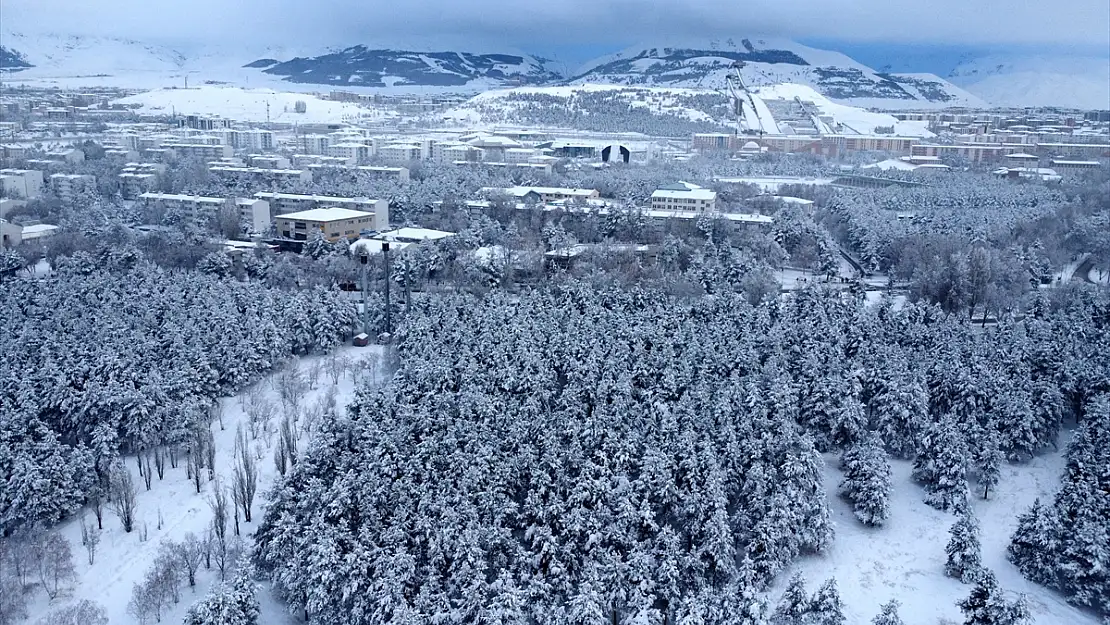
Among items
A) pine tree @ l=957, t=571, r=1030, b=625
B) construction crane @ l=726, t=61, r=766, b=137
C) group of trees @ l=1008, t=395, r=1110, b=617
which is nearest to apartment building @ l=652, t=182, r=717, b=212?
group of trees @ l=1008, t=395, r=1110, b=617

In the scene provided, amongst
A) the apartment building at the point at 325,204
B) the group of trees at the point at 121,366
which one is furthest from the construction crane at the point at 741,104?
the group of trees at the point at 121,366

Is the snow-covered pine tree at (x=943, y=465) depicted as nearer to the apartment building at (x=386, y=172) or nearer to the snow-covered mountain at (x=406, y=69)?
the apartment building at (x=386, y=172)

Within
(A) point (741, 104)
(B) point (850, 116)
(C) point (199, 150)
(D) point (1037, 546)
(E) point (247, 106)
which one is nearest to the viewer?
(D) point (1037, 546)

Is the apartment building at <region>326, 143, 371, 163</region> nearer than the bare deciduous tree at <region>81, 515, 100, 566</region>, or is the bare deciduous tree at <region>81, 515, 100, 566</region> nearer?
the bare deciduous tree at <region>81, 515, 100, 566</region>

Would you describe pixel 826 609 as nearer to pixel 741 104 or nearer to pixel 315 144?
pixel 315 144

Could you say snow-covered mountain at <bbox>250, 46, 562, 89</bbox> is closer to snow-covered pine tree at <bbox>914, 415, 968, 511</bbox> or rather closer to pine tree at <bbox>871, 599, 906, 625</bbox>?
snow-covered pine tree at <bbox>914, 415, 968, 511</bbox>

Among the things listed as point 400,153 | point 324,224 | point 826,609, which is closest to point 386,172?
point 400,153

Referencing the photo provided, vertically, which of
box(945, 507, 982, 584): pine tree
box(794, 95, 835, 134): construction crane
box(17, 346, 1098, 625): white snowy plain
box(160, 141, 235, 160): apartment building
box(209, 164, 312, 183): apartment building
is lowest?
box(17, 346, 1098, 625): white snowy plain
